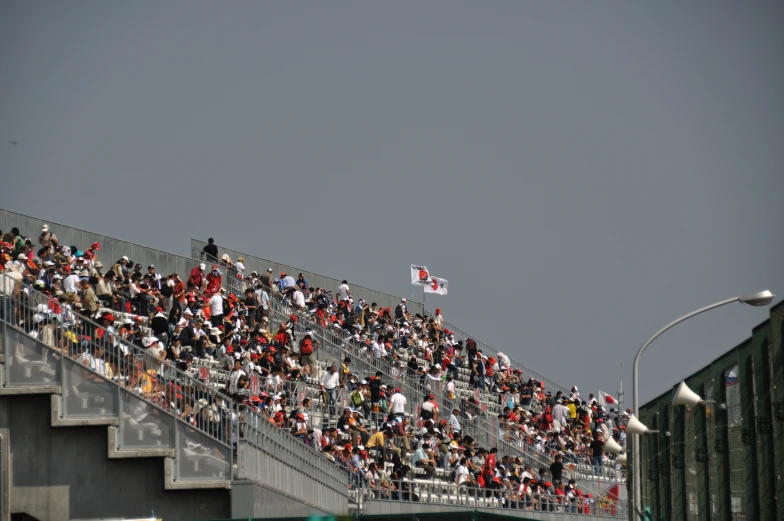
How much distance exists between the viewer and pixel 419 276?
5941 centimetres

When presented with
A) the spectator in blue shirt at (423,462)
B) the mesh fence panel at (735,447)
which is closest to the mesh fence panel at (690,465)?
the mesh fence panel at (735,447)

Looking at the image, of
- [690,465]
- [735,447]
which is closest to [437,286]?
[690,465]

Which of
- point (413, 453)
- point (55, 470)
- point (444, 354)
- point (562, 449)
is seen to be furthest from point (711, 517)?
point (444, 354)

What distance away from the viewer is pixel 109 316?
3005 centimetres

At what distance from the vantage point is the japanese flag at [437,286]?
59.6m

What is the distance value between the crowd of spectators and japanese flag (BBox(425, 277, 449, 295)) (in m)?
9.84

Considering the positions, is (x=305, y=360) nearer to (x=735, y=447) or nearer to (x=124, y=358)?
(x=124, y=358)

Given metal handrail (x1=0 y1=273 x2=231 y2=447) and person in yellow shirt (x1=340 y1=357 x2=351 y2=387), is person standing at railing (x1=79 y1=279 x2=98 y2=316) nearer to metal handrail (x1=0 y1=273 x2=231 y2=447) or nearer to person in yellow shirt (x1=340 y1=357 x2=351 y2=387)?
metal handrail (x1=0 y1=273 x2=231 y2=447)

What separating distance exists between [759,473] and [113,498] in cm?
1112

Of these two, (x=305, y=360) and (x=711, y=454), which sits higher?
(x=305, y=360)

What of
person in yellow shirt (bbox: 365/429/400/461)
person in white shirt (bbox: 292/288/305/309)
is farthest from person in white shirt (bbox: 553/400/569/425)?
person in yellow shirt (bbox: 365/429/400/461)

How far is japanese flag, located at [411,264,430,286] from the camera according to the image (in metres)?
59.2

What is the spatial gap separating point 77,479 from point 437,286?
35947 millimetres

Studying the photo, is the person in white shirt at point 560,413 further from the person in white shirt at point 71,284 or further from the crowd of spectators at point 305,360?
the person in white shirt at point 71,284
